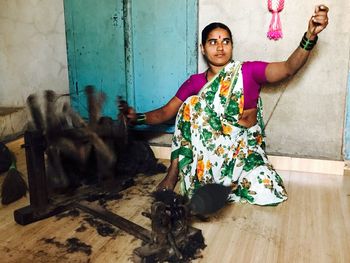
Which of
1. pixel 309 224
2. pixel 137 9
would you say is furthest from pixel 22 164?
pixel 309 224

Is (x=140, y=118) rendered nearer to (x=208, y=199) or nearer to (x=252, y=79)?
(x=252, y=79)

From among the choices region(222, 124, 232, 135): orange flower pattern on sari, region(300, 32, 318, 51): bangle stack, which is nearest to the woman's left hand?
region(300, 32, 318, 51): bangle stack

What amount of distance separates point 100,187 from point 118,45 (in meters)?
1.26

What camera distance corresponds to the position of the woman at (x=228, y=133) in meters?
2.49

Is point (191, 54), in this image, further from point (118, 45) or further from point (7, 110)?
point (7, 110)

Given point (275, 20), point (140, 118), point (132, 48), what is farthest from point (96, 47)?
point (275, 20)

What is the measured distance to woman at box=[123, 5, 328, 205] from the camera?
2.49 meters

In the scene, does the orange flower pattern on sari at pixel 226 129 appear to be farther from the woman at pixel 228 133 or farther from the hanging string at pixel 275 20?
the hanging string at pixel 275 20

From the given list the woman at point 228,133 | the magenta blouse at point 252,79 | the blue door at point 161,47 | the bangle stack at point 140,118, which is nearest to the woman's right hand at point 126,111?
the bangle stack at point 140,118

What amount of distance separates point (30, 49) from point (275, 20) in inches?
86.5

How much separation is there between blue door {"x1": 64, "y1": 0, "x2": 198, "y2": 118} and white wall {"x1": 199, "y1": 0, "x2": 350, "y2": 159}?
213 millimetres

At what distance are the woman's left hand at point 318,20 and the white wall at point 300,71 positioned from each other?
2.00 ft

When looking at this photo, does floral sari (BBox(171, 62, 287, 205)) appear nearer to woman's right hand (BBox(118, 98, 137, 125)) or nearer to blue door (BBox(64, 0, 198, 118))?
woman's right hand (BBox(118, 98, 137, 125))

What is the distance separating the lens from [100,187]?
2.58 m
